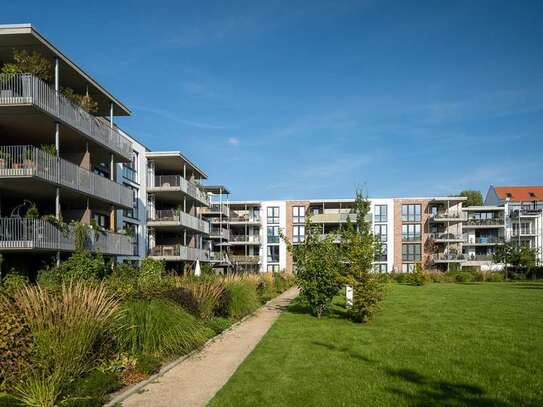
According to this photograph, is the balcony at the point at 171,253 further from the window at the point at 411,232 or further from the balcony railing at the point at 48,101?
the window at the point at 411,232

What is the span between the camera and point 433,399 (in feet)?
23.7

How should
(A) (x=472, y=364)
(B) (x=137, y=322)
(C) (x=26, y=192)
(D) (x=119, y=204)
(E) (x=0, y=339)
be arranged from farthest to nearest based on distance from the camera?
(D) (x=119, y=204) < (C) (x=26, y=192) < (B) (x=137, y=322) < (A) (x=472, y=364) < (E) (x=0, y=339)

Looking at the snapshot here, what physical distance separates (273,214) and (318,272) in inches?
2132

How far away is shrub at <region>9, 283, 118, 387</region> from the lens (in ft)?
24.0

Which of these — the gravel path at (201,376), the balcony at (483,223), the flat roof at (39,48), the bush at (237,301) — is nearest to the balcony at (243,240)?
→ the balcony at (483,223)

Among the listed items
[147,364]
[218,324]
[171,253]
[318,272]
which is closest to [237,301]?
[218,324]

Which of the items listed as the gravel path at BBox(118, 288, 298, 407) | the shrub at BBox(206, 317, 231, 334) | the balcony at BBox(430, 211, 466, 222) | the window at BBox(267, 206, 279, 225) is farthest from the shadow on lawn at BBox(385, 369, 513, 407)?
the window at BBox(267, 206, 279, 225)

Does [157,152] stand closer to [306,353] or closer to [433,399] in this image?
[306,353]

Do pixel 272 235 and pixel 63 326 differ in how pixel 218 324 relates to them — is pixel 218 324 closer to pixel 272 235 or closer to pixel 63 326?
pixel 63 326

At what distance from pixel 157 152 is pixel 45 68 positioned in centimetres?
1917

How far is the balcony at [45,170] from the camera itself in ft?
58.3

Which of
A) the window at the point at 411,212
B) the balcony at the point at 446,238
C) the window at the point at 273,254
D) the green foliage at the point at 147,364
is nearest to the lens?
the green foliage at the point at 147,364

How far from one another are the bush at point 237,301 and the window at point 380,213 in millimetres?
51640

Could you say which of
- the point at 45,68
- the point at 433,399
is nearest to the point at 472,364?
the point at 433,399
